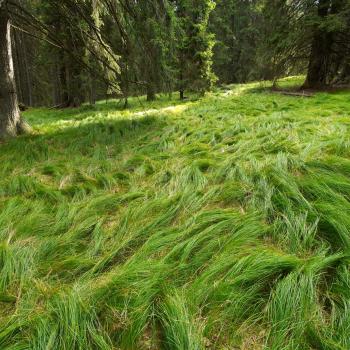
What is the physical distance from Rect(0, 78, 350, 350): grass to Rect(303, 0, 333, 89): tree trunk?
693 cm

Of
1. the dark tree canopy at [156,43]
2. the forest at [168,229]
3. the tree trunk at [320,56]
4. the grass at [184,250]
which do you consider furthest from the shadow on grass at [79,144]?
the tree trunk at [320,56]

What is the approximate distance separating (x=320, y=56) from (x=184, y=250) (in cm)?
982

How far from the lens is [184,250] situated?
182 centimetres

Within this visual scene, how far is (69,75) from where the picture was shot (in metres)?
12.9

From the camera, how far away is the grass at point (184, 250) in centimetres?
132

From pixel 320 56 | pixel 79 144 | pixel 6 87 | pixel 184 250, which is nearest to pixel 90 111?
pixel 6 87

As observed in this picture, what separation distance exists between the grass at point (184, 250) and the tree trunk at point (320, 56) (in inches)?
273

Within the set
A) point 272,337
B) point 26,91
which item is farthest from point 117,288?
point 26,91

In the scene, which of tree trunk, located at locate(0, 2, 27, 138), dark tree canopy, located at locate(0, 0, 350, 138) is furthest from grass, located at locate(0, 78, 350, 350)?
dark tree canopy, located at locate(0, 0, 350, 138)

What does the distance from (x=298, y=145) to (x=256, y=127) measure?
1461 millimetres

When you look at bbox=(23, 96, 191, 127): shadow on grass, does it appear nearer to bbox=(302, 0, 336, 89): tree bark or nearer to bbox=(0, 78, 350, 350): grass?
bbox=(302, 0, 336, 89): tree bark

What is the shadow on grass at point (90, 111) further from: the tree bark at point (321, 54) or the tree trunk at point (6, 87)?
the tree bark at point (321, 54)

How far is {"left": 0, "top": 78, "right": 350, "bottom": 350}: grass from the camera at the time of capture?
1.32 metres

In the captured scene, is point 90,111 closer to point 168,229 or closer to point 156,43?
point 156,43
